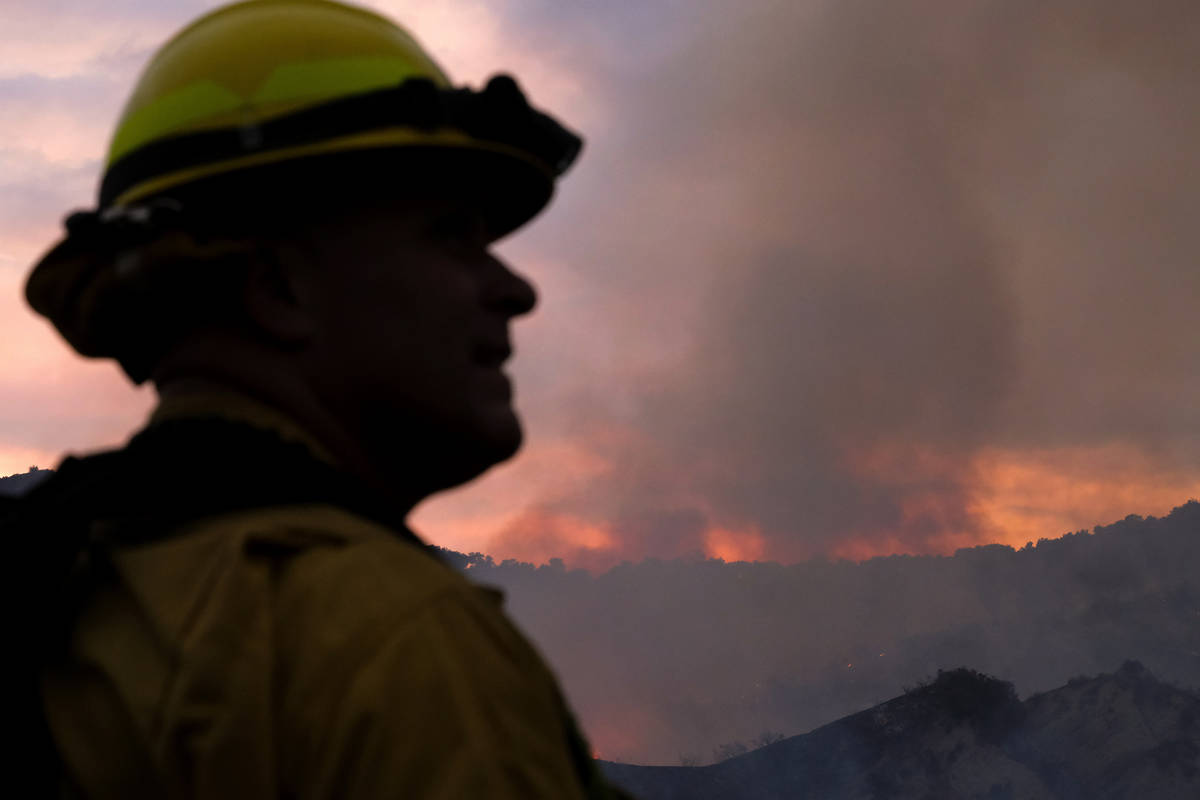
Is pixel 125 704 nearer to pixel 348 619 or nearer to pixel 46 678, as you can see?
pixel 46 678

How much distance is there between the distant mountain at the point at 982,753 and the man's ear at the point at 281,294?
15078 centimetres

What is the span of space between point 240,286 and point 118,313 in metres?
0.35

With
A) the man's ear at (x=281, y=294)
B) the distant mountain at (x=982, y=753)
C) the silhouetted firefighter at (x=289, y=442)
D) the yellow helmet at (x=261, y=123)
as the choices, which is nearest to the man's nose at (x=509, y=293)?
the silhouetted firefighter at (x=289, y=442)

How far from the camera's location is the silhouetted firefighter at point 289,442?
1760 millimetres

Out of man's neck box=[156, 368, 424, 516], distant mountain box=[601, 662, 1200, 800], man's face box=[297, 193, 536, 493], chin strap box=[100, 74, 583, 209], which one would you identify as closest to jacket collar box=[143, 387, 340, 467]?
man's neck box=[156, 368, 424, 516]

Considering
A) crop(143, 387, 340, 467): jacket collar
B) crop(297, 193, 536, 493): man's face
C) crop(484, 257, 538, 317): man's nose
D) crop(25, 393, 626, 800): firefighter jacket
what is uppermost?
crop(484, 257, 538, 317): man's nose

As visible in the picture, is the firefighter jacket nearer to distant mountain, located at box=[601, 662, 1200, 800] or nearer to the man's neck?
the man's neck

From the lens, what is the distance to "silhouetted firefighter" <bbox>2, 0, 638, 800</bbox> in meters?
1.76

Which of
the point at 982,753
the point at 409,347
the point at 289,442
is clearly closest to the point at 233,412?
the point at 289,442

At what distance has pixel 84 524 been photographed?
2316mm

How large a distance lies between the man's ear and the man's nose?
483 mm

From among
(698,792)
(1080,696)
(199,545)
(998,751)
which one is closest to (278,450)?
(199,545)

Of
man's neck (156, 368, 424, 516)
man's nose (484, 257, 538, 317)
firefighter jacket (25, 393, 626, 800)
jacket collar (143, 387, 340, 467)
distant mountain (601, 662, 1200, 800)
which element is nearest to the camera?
firefighter jacket (25, 393, 626, 800)

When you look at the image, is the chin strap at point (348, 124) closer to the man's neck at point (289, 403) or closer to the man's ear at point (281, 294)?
the man's ear at point (281, 294)
